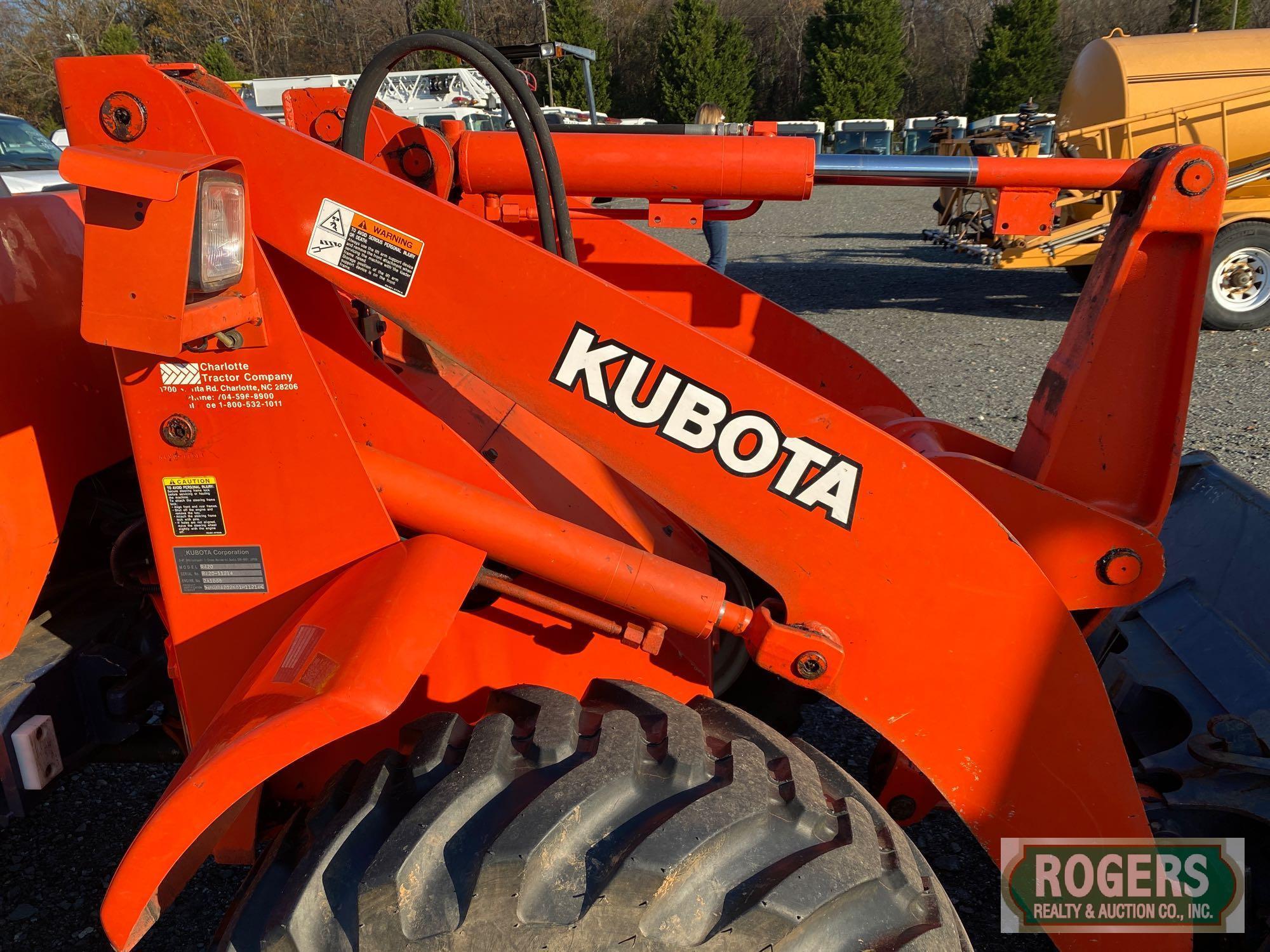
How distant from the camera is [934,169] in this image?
183cm

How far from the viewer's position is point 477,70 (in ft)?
5.30

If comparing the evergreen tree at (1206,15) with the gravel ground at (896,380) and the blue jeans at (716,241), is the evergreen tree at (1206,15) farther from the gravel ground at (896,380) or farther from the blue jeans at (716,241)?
the blue jeans at (716,241)

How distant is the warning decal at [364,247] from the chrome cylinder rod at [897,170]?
2.75 ft

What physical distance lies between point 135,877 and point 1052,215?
77.6 inches

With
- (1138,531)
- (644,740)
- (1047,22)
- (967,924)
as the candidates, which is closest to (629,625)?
(644,740)

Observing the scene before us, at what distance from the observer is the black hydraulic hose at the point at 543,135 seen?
63.0 inches

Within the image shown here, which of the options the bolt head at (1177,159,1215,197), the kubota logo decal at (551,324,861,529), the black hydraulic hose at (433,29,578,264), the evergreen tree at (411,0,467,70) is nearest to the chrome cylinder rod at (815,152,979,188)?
the bolt head at (1177,159,1215,197)

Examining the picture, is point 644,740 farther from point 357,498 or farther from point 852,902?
point 357,498

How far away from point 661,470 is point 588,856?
59cm

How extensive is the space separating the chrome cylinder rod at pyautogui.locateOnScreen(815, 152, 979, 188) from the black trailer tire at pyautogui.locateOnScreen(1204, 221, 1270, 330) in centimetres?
753

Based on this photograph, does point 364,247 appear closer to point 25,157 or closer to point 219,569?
point 219,569

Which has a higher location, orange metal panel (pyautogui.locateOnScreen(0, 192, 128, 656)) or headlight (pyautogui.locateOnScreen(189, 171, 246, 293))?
headlight (pyautogui.locateOnScreen(189, 171, 246, 293))

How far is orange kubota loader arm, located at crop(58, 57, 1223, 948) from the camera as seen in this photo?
141cm

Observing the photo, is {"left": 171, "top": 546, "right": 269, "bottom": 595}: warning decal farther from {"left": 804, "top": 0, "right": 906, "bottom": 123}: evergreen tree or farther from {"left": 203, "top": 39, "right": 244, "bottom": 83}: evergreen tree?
{"left": 804, "top": 0, "right": 906, "bottom": 123}: evergreen tree
